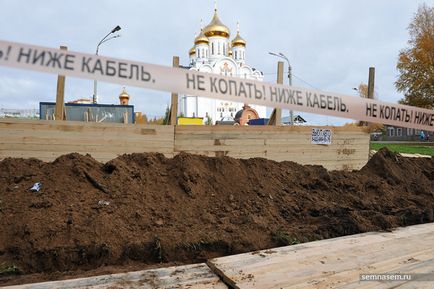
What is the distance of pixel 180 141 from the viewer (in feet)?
19.1

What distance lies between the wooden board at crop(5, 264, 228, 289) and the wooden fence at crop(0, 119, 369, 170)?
3028 mm

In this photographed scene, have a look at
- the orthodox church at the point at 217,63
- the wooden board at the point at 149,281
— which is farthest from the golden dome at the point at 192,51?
the wooden board at the point at 149,281

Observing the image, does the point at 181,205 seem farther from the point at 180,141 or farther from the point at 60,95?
the point at 60,95

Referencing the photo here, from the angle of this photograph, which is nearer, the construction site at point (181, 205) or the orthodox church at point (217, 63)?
the construction site at point (181, 205)

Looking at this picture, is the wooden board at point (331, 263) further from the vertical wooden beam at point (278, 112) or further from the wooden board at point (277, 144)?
the vertical wooden beam at point (278, 112)

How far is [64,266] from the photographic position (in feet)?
9.89

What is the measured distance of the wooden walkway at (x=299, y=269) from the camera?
8.13 feet

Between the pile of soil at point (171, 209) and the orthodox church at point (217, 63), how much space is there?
5236 cm

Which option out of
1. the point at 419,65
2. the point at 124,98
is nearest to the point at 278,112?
the point at 124,98

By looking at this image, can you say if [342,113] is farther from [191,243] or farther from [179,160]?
[191,243]

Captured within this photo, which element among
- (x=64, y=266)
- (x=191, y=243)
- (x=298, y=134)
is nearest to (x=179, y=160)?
(x=191, y=243)

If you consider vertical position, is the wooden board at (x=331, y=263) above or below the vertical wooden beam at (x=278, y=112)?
below

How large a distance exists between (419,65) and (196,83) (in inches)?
1519

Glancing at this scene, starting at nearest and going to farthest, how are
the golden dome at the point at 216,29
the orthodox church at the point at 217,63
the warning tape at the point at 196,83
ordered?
the warning tape at the point at 196,83 < the orthodox church at the point at 217,63 < the golden dome at the point at 216,29
